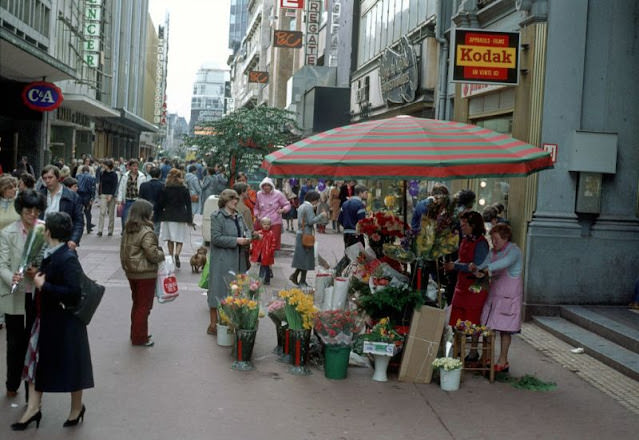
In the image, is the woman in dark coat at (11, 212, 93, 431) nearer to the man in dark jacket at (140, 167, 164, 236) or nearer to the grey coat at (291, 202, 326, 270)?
the grey coat at (291, 202, 326, 270)

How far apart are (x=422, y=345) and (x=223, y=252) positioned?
2.65 m

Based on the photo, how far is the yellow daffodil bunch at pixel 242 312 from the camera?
7.92m

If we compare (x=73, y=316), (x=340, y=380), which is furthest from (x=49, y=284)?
(x=340, y=380)

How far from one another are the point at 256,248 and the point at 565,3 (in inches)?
241

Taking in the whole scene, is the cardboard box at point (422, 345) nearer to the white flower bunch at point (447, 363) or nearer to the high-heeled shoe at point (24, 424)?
the white flower bunch at point (447, 363)

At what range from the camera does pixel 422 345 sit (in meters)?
7.81

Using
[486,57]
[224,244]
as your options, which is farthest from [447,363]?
[486,57]

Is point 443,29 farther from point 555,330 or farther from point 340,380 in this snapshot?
point 340,380

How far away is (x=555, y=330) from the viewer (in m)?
10.2

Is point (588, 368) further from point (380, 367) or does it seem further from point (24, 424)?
point (24, 424)

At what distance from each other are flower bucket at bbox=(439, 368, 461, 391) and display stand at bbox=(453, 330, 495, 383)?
0.35 m

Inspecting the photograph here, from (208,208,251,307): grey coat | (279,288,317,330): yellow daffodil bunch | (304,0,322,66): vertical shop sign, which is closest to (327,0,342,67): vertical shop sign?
(304,0,322,66): vertical shop sign

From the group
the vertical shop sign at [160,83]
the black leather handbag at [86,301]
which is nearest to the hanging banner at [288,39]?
the black leather handbag at [86,301]

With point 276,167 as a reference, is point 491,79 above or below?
above
